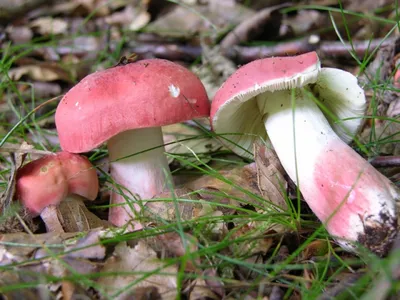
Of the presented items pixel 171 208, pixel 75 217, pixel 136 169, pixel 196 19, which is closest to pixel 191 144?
pixel 136 169

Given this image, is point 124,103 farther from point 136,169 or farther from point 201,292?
point 201,292

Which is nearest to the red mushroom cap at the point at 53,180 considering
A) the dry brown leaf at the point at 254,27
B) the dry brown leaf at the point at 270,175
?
the dry brown leaf at the point at 270,175

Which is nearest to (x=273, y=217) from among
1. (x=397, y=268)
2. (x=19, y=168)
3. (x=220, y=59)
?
(x=397, y=268)

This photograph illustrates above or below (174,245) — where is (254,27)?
below

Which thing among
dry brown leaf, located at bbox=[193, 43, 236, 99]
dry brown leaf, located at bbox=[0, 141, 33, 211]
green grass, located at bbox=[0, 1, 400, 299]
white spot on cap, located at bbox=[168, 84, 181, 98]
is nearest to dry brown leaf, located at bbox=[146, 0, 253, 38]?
dry brown leaf, located at bbox=[193, 43, 236, 99]

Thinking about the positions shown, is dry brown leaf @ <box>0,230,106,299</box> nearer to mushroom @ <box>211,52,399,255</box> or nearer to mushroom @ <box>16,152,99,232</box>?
mushroom @ <box>16,152,99,232</box>

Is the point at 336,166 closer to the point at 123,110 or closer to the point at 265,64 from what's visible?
the point at 265,64

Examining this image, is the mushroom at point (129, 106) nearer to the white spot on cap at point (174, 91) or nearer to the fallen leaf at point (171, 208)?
the white spot on cap at point (174, 91)
